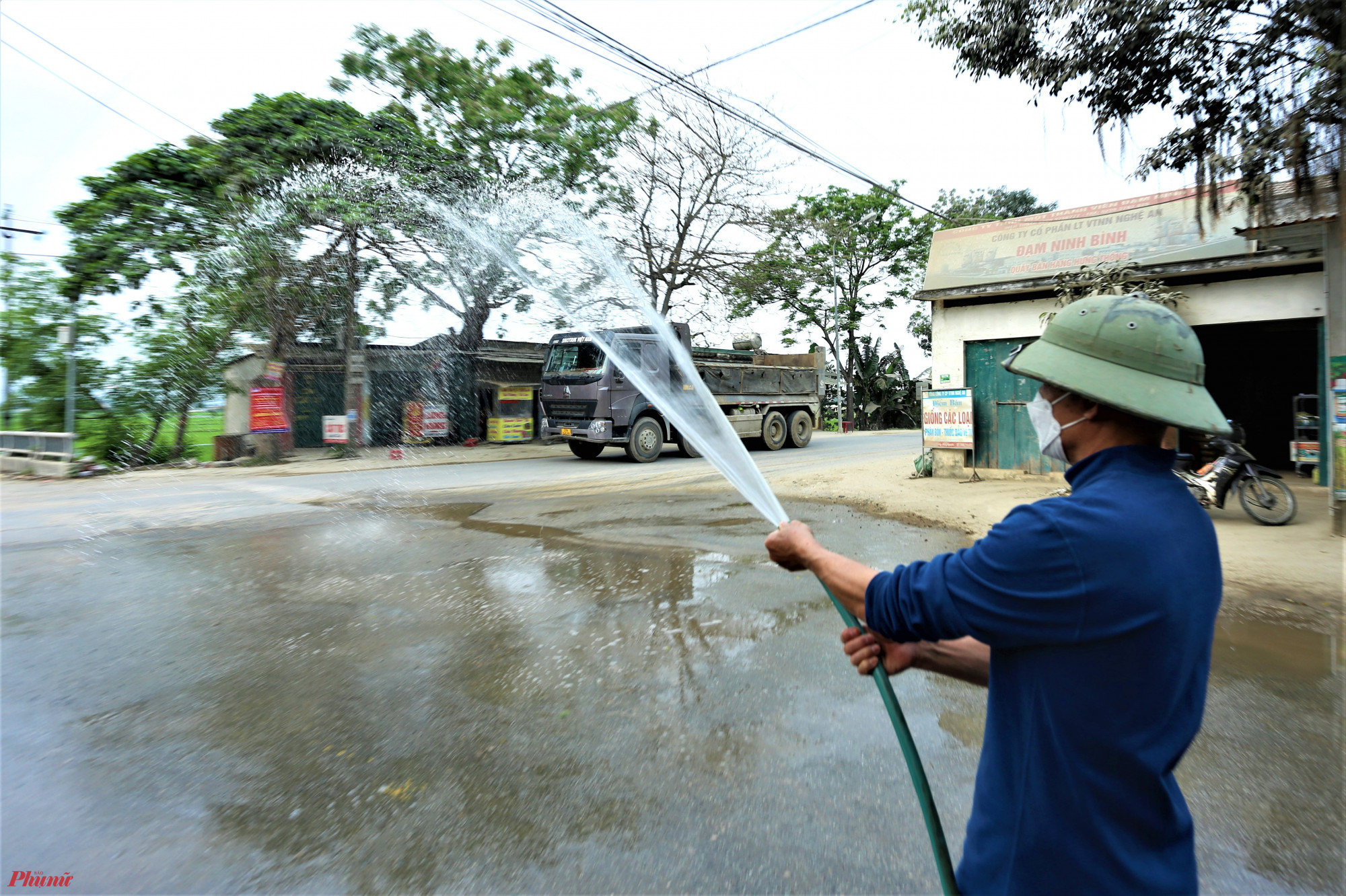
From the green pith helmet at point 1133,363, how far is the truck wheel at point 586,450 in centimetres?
1714

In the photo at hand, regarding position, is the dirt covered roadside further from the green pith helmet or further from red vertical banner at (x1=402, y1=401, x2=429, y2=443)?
red vertical banner at (x1=402, y1=401, x2=429, y2=443)

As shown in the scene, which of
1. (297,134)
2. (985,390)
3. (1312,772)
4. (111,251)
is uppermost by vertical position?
(297,134)

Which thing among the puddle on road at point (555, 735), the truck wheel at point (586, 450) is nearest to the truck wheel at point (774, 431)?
the truck wheel at point (586, 450)

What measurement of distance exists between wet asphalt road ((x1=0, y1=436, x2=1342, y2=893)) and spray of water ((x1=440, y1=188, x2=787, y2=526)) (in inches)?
47.2

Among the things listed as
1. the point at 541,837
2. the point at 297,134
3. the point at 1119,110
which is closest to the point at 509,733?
the point at 541,837

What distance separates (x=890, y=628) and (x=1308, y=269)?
1279 cm

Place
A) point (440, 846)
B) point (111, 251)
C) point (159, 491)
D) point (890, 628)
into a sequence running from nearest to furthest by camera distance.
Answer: point (890, 628), point (440, 846), point (159, 491), point (111, 251)

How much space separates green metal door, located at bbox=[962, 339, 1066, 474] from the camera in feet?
42.2

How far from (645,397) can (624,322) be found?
2.18 metres

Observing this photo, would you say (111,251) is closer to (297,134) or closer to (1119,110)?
(297,134)

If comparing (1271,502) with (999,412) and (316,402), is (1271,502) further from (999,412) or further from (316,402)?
(316,402)

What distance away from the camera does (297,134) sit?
17688 mm

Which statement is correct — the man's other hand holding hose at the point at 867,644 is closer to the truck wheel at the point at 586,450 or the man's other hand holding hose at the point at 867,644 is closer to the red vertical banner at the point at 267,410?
the truck wheel at the point at 586,450

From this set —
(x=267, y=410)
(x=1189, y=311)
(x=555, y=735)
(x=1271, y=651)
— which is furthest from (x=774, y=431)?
(x=555, y=735)
